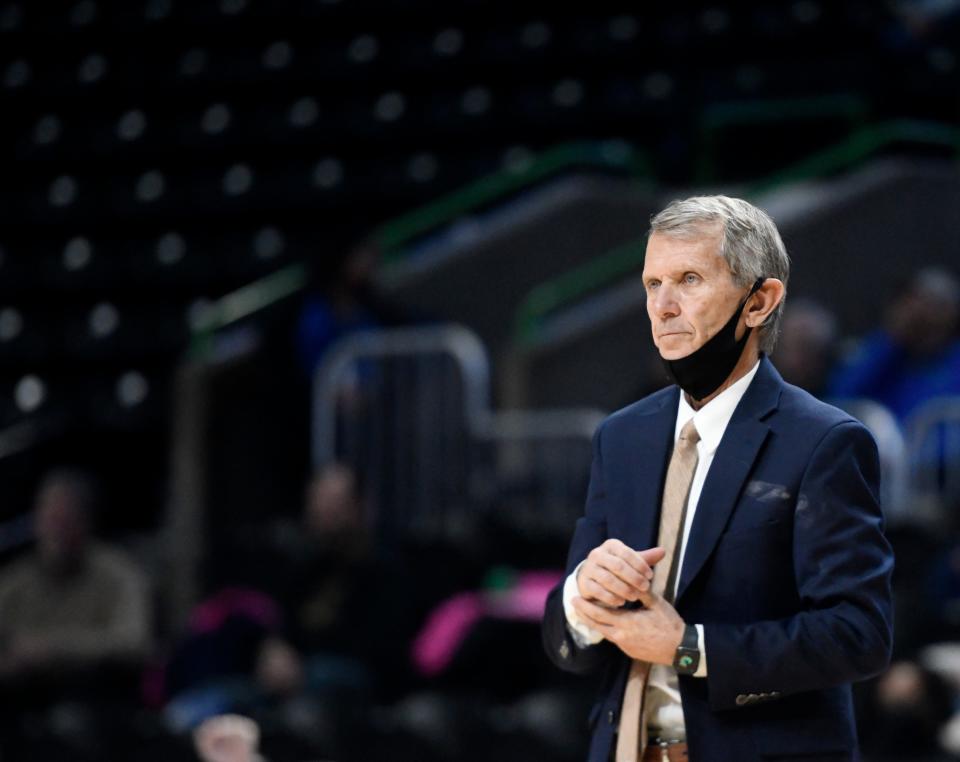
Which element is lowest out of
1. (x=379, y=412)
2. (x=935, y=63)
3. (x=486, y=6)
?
(x=379, y=412)

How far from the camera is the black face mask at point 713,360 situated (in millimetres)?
2156

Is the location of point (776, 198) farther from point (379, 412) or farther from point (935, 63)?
point (379, 412)

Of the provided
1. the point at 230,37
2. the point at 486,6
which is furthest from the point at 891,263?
the point at 230,37

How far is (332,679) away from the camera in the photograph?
607 cm

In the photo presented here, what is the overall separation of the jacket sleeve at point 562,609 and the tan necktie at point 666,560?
0.06 metres

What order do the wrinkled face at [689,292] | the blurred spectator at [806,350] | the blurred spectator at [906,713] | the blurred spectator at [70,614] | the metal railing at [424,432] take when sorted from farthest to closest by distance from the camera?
1. the metal railing at [424,432]
2. the blurred spectator at [70,614]
3. the blurred spectator at [806,350]
4. the blurred spectator at [906,713]
5. the wrinkled face at [689,292]

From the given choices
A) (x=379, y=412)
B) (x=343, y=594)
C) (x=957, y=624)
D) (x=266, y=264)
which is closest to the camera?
(x=957, y=624)

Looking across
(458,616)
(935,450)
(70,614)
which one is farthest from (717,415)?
(70,614)

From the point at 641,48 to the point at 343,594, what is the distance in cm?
579

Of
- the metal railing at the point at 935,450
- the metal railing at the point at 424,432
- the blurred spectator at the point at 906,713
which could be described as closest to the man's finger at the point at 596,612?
the blurred spectator at the point at 906,713

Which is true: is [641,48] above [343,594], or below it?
above

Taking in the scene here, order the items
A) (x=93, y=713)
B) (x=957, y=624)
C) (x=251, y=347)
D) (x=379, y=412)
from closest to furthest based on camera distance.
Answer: (x=957, y=624), (x=93, y=713), (x=379, y=412), (x=251, y=347)

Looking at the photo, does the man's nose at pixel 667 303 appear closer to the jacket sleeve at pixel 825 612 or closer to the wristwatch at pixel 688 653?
the jacket sleeve at pixel 825 612

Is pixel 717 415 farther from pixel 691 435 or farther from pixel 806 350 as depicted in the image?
pixel 806 350
